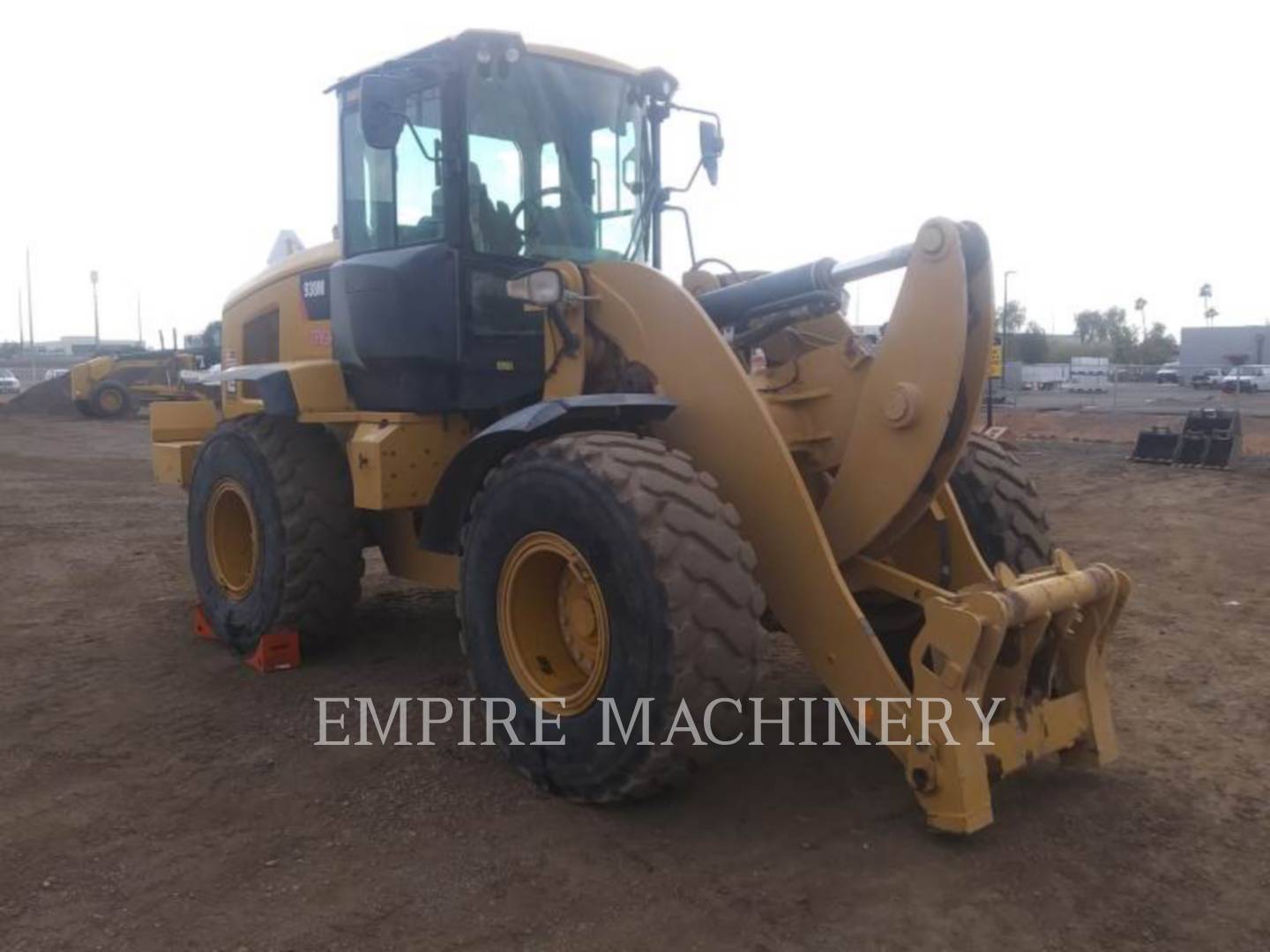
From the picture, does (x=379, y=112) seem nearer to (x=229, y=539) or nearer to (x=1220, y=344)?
(x=229, y=539)

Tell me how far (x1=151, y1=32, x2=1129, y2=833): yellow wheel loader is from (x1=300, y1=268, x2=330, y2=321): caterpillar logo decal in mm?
39

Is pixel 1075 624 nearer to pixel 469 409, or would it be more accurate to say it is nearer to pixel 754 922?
pixel 754 922

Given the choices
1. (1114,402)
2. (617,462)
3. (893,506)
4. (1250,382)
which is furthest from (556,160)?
(1250,382)

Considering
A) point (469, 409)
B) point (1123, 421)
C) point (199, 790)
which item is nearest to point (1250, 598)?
point (469, 409)

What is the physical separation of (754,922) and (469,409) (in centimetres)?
285

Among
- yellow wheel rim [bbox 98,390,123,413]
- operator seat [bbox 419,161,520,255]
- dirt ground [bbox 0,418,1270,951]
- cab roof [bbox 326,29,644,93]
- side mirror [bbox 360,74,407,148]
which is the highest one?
cab roof [bbox 326,29,644,93]

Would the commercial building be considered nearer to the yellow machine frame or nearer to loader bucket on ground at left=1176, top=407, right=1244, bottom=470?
loader bucket on ground at left=1176, top=407, right=1244, bottom=470

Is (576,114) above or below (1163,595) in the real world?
above

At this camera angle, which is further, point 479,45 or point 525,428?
point 479,45

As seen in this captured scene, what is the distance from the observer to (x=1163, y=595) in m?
7.47

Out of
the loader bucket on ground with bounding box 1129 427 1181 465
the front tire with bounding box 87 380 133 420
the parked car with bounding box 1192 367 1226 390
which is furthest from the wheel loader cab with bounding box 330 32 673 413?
the parked car with bounding box 1192 367 1226 390

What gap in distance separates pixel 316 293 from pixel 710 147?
2.21m

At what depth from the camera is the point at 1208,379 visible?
168 feet

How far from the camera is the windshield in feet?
17.0
